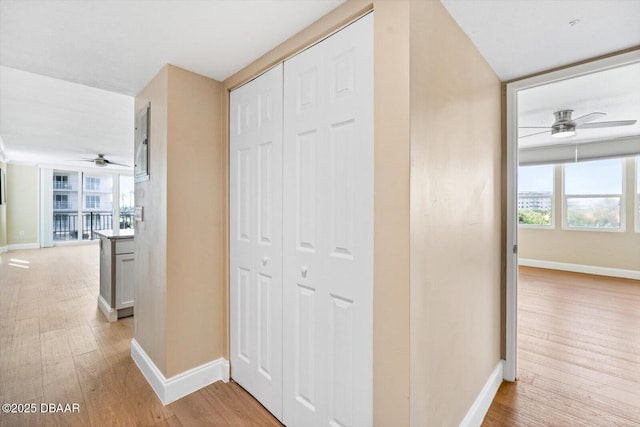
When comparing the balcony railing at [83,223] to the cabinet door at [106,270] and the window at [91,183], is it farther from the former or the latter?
the cabinet door at [106,270]

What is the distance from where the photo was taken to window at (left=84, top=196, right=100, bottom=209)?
8.57 metres

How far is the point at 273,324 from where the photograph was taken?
1785 millimetres

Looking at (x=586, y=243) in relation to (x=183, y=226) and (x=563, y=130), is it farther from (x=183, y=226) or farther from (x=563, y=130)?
(x=183, y=226)

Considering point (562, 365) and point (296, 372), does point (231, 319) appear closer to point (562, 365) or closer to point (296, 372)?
point (296, 372)

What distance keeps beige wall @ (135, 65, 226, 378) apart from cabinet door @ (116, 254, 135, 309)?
4.12ft

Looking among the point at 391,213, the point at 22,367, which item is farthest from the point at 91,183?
the point at 391,213

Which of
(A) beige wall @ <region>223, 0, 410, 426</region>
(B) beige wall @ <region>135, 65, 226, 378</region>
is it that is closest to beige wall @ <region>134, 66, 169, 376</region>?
(B) beige wall @ <region>135, 65, 226, 378</region>

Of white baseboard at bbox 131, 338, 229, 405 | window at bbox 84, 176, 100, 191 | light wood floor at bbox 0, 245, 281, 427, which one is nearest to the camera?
light wood floor at bbox 0, 245, 281, 427

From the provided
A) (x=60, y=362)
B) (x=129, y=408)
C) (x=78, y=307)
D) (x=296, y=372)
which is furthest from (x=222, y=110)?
(x=78, y=307)

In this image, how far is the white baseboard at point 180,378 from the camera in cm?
191

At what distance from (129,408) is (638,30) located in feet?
11.9

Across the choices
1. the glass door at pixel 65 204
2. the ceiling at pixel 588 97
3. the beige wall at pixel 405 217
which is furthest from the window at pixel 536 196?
the glass door at pixel 65 204

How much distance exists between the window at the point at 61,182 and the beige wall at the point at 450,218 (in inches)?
413

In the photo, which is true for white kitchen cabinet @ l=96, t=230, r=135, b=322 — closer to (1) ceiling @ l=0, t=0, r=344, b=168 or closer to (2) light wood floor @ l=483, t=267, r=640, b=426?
(1) ceiling @ l=0, t=0, r=344, b=168
